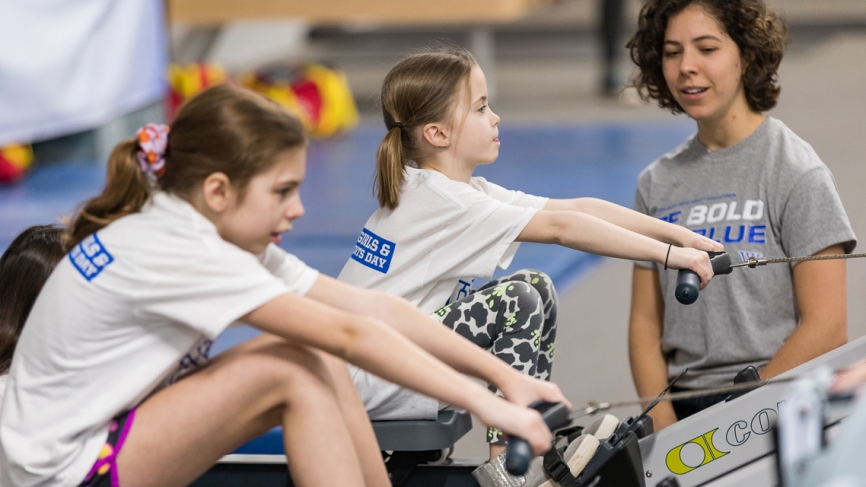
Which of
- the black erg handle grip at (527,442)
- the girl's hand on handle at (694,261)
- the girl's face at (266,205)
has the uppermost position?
the girl's face at (266,205)

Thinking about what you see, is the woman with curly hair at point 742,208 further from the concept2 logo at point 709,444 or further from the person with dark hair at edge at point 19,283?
the person with dark hair at edge at point 19,283

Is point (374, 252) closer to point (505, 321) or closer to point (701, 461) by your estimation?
point (505, 321)

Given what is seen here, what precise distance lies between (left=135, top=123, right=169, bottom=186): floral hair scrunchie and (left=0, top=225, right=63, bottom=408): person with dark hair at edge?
0.41 m

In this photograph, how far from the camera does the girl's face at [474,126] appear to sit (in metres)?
1.75

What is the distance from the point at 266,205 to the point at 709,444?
787 millimetres

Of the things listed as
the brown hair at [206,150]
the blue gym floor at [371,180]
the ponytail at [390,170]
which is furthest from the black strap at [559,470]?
the blue gym floor at [371,180]

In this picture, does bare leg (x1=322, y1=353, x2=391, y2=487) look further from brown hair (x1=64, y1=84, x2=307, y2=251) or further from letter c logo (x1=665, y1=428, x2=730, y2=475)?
letter c logo (x1=665, y1=428, x2=730, y2=475)

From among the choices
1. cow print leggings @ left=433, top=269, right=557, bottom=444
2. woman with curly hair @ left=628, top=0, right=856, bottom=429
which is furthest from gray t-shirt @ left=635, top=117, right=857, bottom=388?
cow print leggings @ left=433, top=269, right=557, bottom=444

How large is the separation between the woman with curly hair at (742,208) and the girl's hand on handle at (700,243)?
22 cm

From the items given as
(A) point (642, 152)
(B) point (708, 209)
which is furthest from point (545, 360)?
(A) point (642, 152)

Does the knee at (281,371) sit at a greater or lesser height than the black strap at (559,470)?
greater

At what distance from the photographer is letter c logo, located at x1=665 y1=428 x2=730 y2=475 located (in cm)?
158

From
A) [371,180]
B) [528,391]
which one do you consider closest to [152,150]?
[528,391]

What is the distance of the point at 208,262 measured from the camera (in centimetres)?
127
